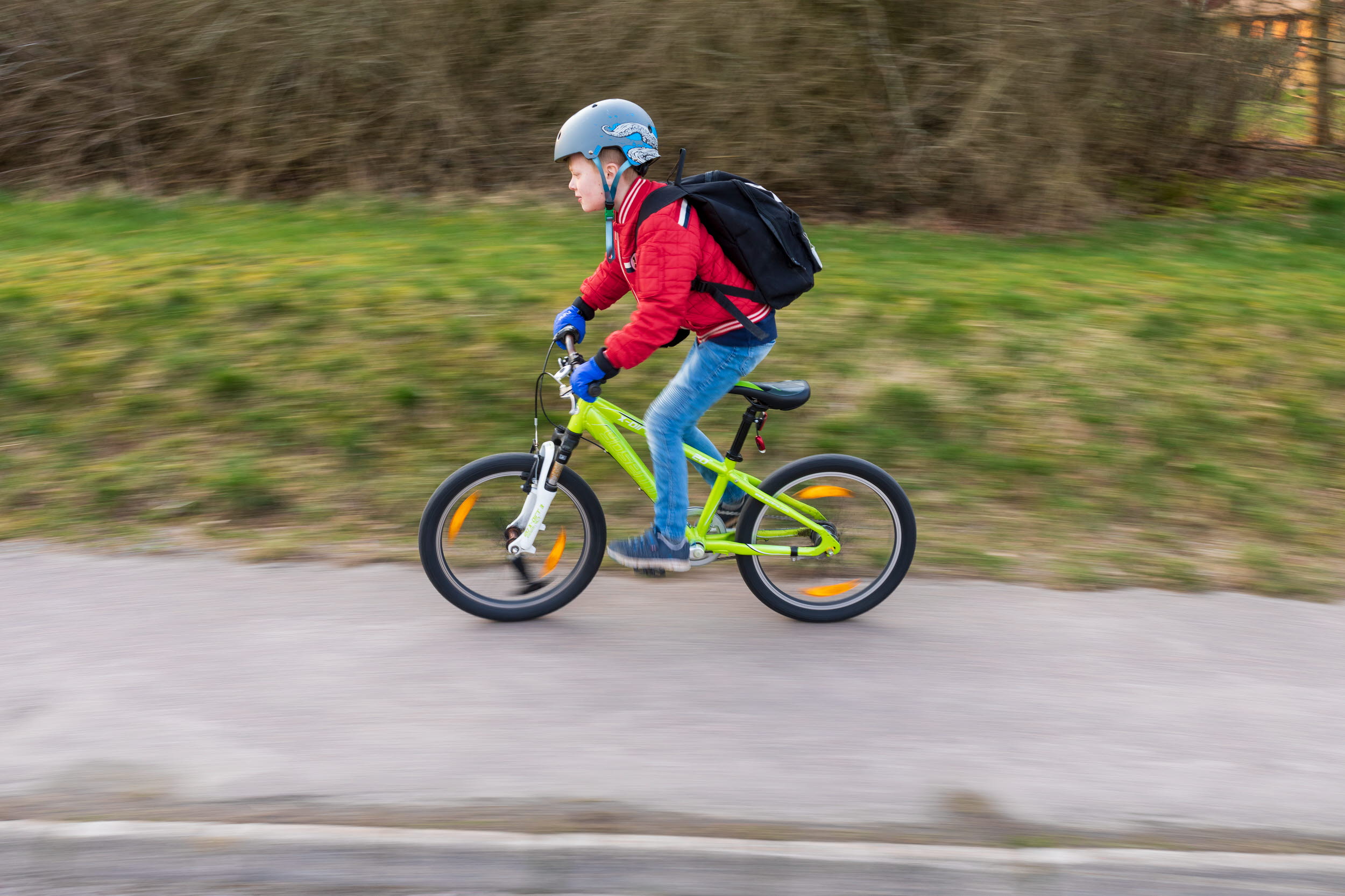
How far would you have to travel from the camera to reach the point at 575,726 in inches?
135

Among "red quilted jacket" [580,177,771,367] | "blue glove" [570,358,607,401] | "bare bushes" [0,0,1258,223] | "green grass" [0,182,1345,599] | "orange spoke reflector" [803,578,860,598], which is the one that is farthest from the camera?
"bare bushes" [0,0,1258,223]

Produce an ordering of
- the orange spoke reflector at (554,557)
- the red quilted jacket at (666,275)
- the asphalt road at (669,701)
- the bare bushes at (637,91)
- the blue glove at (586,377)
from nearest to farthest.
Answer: the asphalt road at (669,701) < the red quilted jacket at (666,275) < the blue glove at (586,377) < the orange spoke reflector at (554,557) < the bare bushes at (637,91)

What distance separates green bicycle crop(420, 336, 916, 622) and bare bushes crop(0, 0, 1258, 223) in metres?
6.18

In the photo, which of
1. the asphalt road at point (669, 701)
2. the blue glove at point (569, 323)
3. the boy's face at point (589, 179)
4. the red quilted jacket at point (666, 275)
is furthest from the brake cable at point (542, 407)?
the asphalt road at point (669, 701)

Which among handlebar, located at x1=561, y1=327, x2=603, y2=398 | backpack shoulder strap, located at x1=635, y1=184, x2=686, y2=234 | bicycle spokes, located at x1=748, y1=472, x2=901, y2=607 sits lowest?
bicycle spokes, located at x1=748, y1=472, x2=901, y2=607

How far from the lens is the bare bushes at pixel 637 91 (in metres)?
9.33

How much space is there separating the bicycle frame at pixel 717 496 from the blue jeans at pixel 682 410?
62 mm

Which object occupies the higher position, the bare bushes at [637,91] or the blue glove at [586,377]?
the bare bushes at [637,91]

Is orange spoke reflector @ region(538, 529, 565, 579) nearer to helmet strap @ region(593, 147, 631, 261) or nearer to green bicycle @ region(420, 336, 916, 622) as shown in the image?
green bicycle @ region(420, 336, 916, 622)

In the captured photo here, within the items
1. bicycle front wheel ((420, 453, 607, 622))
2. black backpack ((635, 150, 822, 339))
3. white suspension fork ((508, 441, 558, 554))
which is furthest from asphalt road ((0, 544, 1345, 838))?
black backpack ((635, 150, 822, 339))

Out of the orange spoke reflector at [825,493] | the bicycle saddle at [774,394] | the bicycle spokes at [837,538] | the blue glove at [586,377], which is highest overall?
the blue glove at [586,377]

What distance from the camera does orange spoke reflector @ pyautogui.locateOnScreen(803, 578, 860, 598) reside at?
4301 millimetres

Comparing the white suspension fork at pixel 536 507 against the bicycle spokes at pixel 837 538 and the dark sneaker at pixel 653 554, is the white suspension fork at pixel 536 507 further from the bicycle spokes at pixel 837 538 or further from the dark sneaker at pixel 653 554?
the bicycle spokes at pixel 837 538

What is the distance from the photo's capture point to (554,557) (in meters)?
4.20
